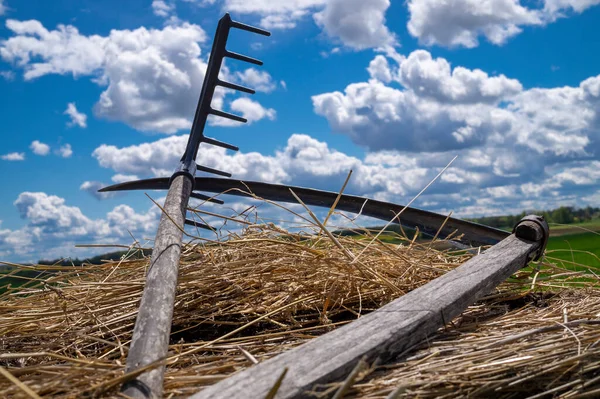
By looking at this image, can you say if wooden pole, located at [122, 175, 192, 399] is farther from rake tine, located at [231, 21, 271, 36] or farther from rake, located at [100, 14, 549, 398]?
rake tine, located at [231, 21, 271, 36]

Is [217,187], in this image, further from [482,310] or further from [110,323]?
[482,310]

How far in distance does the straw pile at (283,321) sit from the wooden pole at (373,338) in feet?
0.29

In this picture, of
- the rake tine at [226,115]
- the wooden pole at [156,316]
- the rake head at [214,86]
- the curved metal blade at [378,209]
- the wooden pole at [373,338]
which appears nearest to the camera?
the wooden pole at [373,338]

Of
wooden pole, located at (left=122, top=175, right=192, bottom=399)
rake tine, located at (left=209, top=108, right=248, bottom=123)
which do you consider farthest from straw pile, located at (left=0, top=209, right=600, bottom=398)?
rake tine, located at (left=209, top=108, right=248, bottom=123)

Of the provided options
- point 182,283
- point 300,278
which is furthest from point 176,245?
point 300,278

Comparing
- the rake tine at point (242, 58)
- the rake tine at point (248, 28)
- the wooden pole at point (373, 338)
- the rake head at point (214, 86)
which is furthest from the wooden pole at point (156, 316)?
the rake tine at point (248, 28)

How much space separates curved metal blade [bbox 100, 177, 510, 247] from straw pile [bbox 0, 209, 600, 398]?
686mm

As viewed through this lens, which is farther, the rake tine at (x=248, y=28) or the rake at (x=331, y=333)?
the rake tine at (x=248, y=28)

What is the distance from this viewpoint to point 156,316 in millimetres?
1843

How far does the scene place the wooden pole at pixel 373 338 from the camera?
50.7 inches

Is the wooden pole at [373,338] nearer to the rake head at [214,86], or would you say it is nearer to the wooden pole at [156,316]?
the wooden pole at [156,316]

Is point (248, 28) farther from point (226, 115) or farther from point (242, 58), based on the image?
point (226, 115)

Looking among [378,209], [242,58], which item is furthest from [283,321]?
[242,58]

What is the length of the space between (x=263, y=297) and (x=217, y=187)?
1864 millimetres
